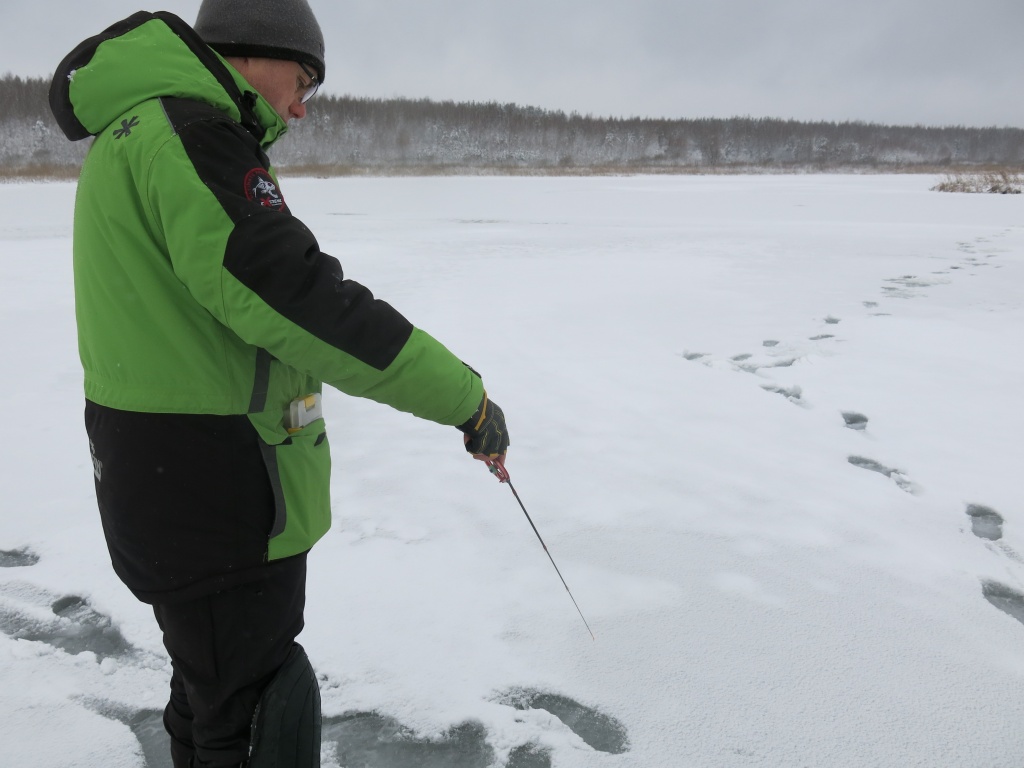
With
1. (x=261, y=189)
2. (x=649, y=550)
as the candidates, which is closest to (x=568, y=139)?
(x=649, y=550)

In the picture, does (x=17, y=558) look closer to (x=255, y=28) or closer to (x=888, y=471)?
(x=255, y=28)

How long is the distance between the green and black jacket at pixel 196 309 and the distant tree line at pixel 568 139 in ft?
155

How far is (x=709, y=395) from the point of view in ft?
12.1

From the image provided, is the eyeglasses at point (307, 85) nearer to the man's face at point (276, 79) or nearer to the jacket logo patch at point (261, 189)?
the man's face at point (276, 79)

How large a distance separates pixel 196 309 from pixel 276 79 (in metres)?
0.45

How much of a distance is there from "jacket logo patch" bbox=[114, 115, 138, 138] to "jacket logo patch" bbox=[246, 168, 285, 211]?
0.53 ft

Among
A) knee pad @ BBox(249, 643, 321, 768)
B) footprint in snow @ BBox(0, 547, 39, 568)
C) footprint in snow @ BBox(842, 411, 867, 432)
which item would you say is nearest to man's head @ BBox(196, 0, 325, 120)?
knee pad @ BBox(249, 643, 321, 768)

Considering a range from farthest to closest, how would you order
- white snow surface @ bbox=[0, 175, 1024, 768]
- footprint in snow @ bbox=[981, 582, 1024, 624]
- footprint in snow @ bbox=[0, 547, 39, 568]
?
footprint in snow @ bbox=[0, 547, 39, 568]
footprint in snow @ bbox=[981, 582, 1024, 624]
white snow surface @ bbox=[0, 175, 1024, 768]

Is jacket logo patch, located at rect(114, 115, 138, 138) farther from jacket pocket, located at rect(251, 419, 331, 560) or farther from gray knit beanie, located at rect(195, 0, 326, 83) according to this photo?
jacket pocket, located at rect(251, 419, 331, 560)

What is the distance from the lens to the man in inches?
36.1

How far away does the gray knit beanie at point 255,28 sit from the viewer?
43.7 inches

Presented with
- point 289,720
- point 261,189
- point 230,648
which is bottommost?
point 289,720

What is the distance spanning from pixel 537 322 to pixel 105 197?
4.24m

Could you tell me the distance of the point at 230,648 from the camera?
1078 mm
